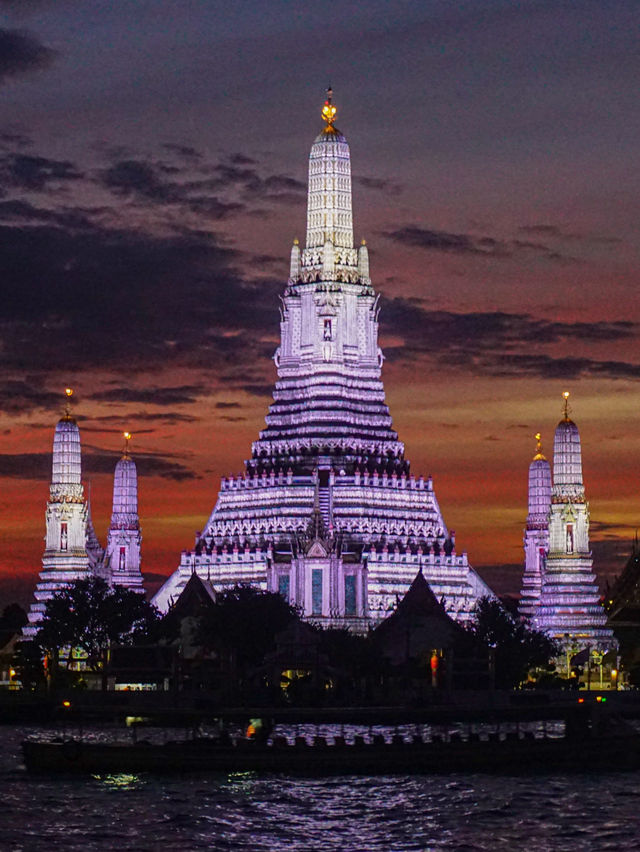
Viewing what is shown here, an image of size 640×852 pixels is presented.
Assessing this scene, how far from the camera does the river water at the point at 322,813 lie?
108875 millimetres

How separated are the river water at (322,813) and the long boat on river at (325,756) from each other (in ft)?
2.30

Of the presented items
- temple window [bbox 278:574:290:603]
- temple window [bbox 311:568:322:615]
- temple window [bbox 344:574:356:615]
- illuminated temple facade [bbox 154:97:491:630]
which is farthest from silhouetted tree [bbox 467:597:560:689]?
temple window [bbox 278:574:290:603]

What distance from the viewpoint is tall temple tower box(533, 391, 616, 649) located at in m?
198

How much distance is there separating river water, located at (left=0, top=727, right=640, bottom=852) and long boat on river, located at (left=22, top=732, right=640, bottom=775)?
2.30ft

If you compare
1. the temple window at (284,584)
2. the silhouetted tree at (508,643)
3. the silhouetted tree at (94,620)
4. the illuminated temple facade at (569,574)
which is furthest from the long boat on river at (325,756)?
the illuminated temple facade at (569,574)

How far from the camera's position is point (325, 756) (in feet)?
422

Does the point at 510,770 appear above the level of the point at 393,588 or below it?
below

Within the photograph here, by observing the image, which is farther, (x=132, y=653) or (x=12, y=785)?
(x=132, y=653)

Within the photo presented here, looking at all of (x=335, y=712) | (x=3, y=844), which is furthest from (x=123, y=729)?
(x=3, y=844)

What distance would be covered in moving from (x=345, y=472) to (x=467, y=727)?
3903 centimetres

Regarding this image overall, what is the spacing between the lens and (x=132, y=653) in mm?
180500

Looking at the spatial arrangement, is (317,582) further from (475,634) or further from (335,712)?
(335,712)

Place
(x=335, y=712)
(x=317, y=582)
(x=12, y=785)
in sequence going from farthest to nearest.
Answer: (x=317, y=582) < (x=335, y=712) < (x=12, y=785)

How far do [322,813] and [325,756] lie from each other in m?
11.9
